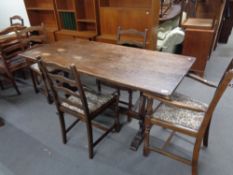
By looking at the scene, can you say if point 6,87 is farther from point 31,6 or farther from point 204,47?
point 204,47

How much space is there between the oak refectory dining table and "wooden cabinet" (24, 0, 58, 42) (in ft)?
5.71

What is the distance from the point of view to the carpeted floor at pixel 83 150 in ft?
5.24

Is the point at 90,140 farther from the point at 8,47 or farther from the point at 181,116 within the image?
the point at 8,47

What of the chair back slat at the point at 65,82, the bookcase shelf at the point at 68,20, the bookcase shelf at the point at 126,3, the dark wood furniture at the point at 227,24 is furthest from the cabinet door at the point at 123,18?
the dark wood furniture at the point at 227,24

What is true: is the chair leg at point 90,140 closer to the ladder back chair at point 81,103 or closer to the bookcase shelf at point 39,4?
the ladder back chair at point 81,103

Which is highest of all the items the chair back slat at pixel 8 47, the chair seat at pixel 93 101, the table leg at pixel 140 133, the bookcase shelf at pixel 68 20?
the bookcase shelf at pixel 68 20

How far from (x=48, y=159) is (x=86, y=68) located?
0.94 meters

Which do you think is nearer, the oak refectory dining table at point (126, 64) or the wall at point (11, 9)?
the oak refectory dining table at point (126, 64)

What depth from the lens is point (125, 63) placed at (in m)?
1.67

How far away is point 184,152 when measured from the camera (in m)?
1.73

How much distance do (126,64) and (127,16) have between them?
1373 millimetres

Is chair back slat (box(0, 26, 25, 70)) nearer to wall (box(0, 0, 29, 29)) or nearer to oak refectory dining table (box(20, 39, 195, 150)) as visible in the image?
oak refectory dining table (box(20, 39, 195, 150))

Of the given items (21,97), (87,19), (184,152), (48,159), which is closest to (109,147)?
(48,159)

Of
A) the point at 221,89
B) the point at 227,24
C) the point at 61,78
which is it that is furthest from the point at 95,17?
the point at 227,24
